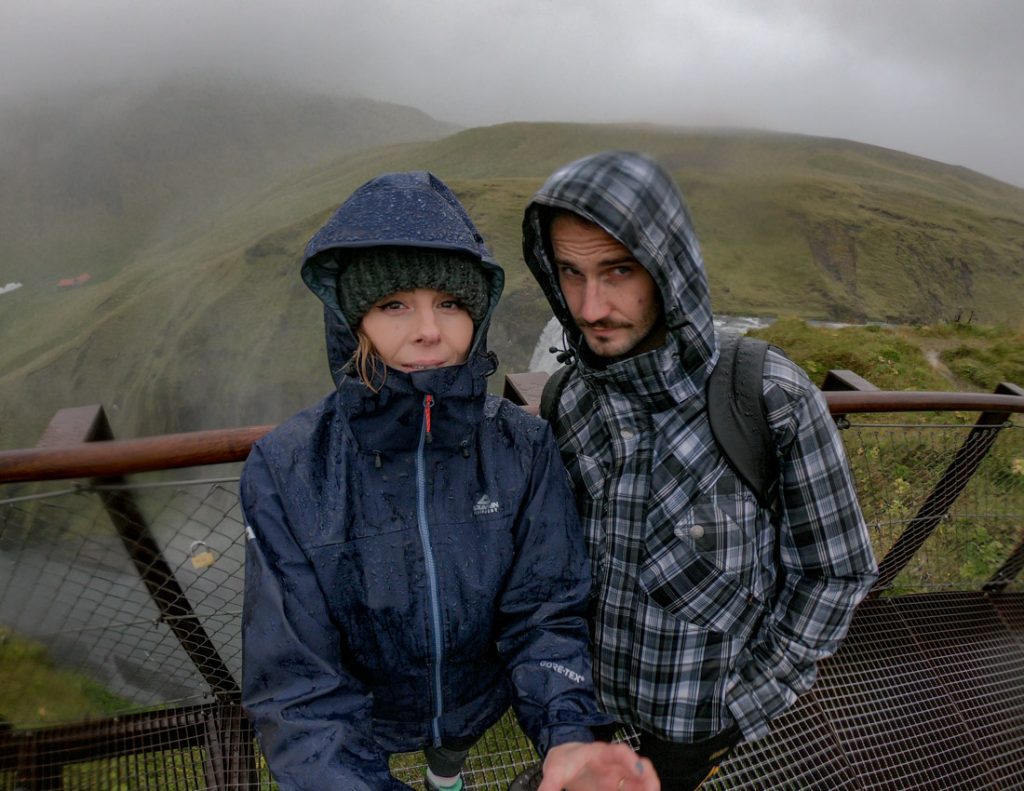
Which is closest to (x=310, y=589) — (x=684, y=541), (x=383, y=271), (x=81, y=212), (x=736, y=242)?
(x=383, y=271)

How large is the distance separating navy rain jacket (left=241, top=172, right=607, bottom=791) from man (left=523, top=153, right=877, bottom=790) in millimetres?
181

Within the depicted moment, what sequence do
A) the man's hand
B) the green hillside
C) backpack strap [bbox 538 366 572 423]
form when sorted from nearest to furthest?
the man's hand → backpack strap [bbox 538 366 572 423] → the green hillside

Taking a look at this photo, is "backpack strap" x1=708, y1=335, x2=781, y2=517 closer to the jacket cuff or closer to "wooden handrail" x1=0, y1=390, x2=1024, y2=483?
the jacket cuff

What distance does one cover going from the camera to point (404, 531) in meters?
1.57

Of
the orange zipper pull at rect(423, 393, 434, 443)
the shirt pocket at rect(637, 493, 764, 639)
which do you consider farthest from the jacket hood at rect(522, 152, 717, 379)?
the orange zipper pull at rect(423, 393, 434, 443)

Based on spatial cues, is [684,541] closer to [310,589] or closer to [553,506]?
[553,506]

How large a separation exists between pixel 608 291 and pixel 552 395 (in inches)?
17.5

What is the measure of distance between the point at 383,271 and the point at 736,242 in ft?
98.4

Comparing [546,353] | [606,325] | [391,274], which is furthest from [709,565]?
[546,353]

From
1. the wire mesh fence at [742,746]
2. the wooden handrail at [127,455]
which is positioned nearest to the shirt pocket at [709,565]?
the wire mesh fence at [742,746]

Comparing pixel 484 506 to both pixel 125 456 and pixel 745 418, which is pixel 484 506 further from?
pixel 125 456

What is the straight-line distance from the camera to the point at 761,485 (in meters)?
1.63

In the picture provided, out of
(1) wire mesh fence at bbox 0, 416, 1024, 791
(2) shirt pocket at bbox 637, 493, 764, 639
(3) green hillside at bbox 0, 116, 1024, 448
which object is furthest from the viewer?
(3) green hillside at bbox 0, 116, 1024, 448

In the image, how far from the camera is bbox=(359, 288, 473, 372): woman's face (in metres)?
1.48
